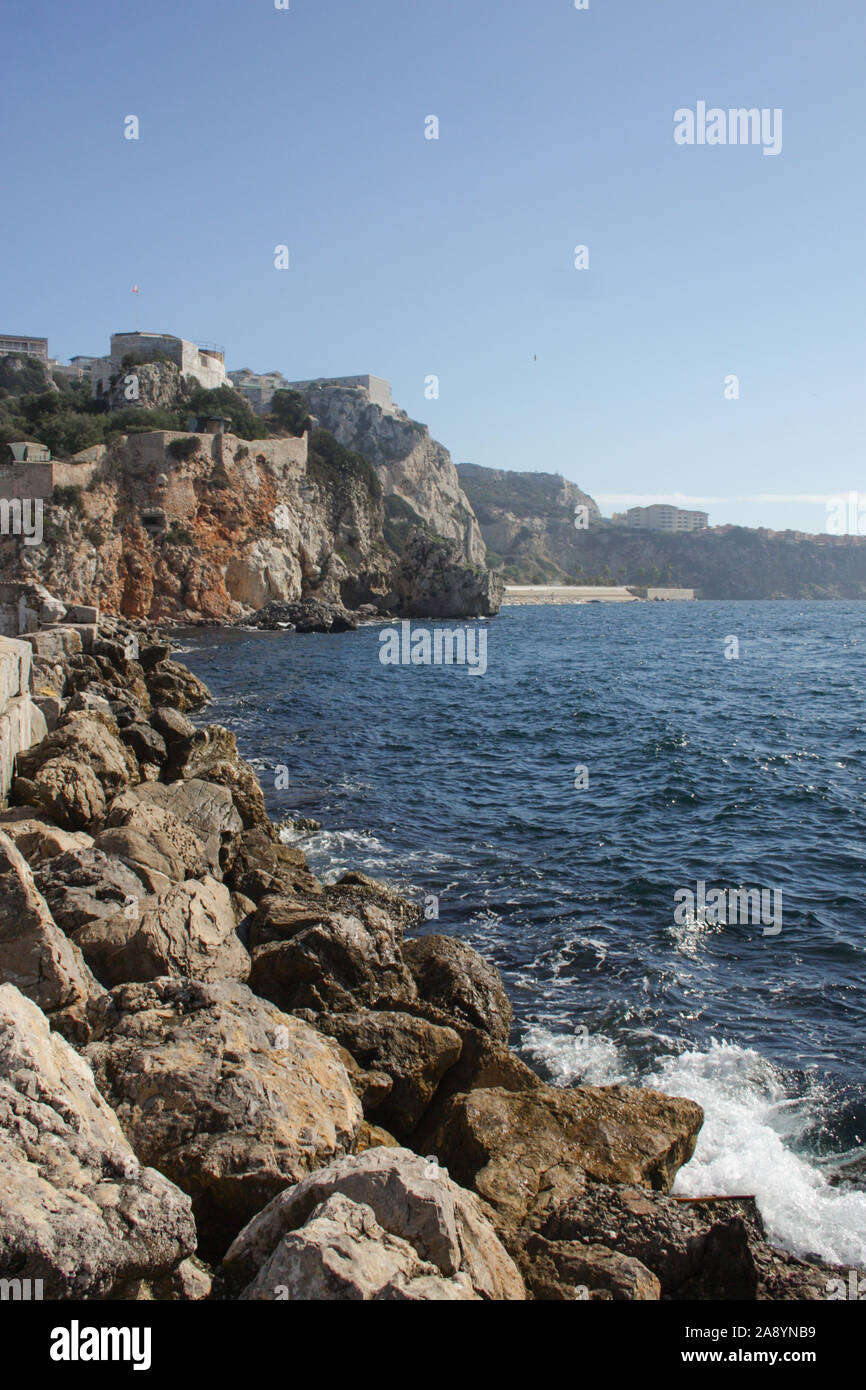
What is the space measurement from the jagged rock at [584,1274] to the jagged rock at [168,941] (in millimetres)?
2968

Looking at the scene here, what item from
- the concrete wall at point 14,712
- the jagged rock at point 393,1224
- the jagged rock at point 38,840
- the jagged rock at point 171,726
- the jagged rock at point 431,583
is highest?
the jagged rock at point 431,583

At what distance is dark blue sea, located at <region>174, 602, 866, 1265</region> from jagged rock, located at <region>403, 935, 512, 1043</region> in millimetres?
619

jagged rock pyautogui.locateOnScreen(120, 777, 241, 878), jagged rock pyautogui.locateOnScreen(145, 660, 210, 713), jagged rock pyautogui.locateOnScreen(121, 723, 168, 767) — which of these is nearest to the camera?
jagged rock pyautogui.locateOnScreen(120, 777, 241, 878)

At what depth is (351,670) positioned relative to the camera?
38594 millimetres

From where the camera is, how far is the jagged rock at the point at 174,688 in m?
24.3

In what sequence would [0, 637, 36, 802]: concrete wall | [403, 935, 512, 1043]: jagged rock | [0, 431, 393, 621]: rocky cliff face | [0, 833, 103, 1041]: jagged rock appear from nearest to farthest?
[0, 833, 103, 1041]: jagged rock, [403, 935, 512, 1043]: jagged rock, [0, 637, 36, 802]: concrete wall, [0, 431, 393, 621]: rocky cliff face

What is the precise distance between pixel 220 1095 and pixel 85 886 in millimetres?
3162

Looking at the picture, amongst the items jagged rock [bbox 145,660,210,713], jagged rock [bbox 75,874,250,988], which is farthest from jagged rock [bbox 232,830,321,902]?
jagged rock [bbox 145,660,210,713]

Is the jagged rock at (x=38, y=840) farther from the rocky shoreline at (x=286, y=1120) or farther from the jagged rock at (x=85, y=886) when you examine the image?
the jagged rock at (x=85, y=886)

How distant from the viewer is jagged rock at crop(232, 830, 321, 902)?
405 inches

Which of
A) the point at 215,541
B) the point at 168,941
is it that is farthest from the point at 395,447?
the point at 168,941

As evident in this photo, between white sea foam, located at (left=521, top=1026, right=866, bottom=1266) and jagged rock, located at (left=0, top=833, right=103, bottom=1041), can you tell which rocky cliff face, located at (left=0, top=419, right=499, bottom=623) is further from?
white sea foam, located at (left=521, top=1026, right=866, bottom=1266)

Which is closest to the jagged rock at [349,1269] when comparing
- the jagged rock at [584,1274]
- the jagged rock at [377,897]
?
the jagged rock at [584,1274]
